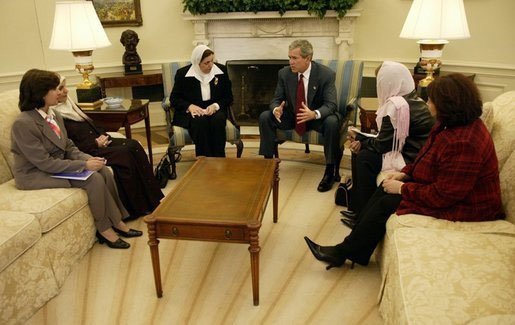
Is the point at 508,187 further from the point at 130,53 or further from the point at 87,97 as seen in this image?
the point at 130,53

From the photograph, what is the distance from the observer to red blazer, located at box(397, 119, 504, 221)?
5.93 feet

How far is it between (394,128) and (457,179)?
678mm

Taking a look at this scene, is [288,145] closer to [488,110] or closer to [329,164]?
[329,164]

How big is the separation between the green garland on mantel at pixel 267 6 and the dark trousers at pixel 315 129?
1487 millimetres

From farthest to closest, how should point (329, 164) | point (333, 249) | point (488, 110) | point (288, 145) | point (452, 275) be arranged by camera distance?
point (288, 145)
point (329, 164)
point (333, 249)
point (488, 110)
point (452, 275)

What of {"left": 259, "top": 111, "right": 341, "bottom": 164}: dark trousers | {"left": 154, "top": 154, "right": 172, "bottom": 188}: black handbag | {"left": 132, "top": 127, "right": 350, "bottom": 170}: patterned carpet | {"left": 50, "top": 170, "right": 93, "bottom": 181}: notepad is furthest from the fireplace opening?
{"left": 50, "top": 170, "right": 93, "bottom": 181}: notepad

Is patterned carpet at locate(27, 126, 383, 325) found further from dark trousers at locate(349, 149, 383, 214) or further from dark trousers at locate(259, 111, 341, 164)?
dark trousers at locate(259, 111, 341, 164)

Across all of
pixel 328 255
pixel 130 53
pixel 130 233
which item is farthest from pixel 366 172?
pixel 130 53

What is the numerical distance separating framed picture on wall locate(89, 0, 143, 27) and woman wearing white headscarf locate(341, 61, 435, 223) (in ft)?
11.0

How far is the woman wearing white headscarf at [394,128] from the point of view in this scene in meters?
2.41

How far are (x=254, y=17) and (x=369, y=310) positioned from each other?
3497mm

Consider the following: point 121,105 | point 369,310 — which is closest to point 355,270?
point 369,310

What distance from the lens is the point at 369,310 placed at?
2.06 metres

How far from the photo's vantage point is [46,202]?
90.9 inches
